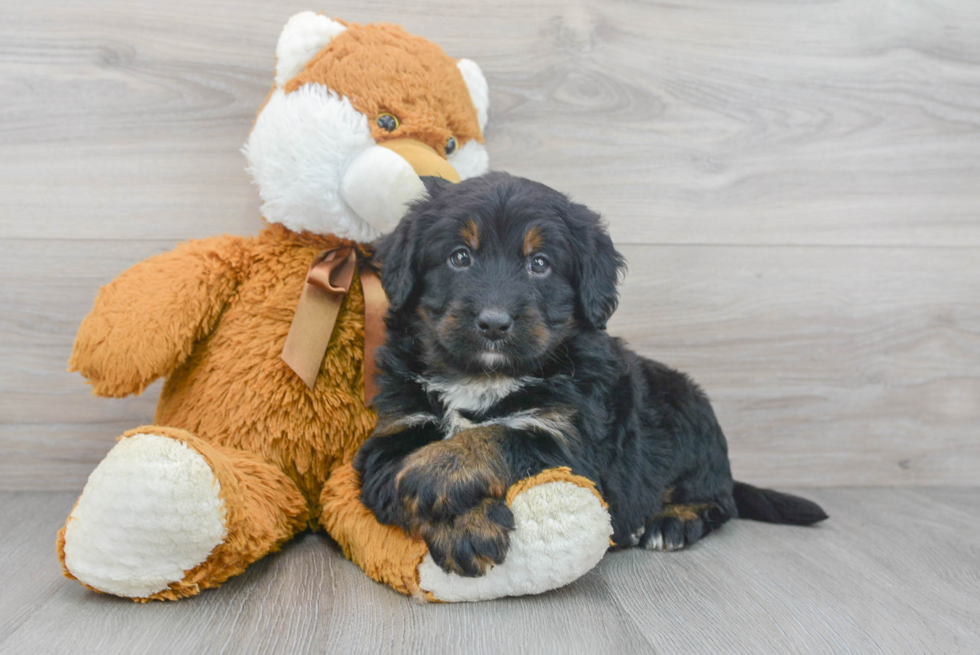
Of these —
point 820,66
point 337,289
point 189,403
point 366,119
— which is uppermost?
point 820,66

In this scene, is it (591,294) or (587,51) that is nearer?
(591,294)

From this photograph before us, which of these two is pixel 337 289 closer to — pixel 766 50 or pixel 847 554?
pixel 847 554

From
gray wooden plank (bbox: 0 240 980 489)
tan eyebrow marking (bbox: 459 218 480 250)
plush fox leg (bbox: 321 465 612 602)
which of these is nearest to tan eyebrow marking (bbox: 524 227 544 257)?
tan eyebrow marking (bbox: 459 218 480 250)

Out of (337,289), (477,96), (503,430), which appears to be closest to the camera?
(503,430)

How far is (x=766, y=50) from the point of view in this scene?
2527 mm

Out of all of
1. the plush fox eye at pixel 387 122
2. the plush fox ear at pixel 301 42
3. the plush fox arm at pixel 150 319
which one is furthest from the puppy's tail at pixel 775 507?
the plush fox ear at pixel 301 42

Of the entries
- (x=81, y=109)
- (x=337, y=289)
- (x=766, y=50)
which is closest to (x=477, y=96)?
(x=337, y=289)

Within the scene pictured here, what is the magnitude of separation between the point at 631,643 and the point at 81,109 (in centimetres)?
221

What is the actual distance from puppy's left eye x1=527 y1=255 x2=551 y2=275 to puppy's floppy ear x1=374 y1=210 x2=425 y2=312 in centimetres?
26

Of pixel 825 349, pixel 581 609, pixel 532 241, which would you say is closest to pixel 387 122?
pixel 532 241

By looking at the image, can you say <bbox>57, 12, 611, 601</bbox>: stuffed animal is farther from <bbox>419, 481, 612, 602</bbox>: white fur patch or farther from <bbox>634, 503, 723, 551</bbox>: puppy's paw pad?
<bbox>634, 503, 723, 551</bbox>: puppy's paw pad

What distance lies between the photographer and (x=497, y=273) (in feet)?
5.10

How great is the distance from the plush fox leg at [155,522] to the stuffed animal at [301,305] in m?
0.02

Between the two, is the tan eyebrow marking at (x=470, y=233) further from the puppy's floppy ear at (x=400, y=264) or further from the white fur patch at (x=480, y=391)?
the white fur patch at (x=480, y=391)
